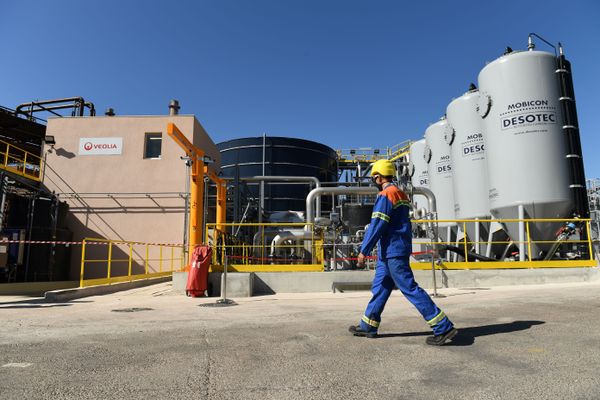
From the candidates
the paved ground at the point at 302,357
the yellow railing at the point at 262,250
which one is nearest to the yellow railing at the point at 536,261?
the yellow railing at the point at 262,250

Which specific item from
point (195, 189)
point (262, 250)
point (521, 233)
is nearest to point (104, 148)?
point (195, 189)

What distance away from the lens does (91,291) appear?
9422 millimetres

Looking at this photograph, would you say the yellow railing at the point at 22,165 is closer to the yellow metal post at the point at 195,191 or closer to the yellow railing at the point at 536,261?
the yellow metal post at the point at 195,191

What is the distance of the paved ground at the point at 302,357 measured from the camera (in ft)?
8.27

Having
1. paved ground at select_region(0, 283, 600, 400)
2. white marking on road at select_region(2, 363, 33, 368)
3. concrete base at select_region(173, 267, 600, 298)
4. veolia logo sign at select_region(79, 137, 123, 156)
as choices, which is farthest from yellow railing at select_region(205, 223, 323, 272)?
veolia logo sign at select_region(79, 137, 123, 156)

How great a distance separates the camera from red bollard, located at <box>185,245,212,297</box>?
8.62 m

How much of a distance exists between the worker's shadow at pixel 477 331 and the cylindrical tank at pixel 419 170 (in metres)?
15.1

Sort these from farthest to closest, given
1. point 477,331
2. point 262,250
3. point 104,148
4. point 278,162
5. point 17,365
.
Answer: point 278,162 < point 104,148 < point 262,250 < point 477,331 < point 17,365

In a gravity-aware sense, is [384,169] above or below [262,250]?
above

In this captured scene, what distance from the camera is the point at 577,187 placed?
11.0 metres

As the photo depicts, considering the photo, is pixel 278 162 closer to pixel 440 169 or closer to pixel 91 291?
pixel 440 169

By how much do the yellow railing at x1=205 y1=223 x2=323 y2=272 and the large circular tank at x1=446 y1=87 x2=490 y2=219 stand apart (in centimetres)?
524

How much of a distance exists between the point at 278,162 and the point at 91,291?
644 inches

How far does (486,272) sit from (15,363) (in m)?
8.85
